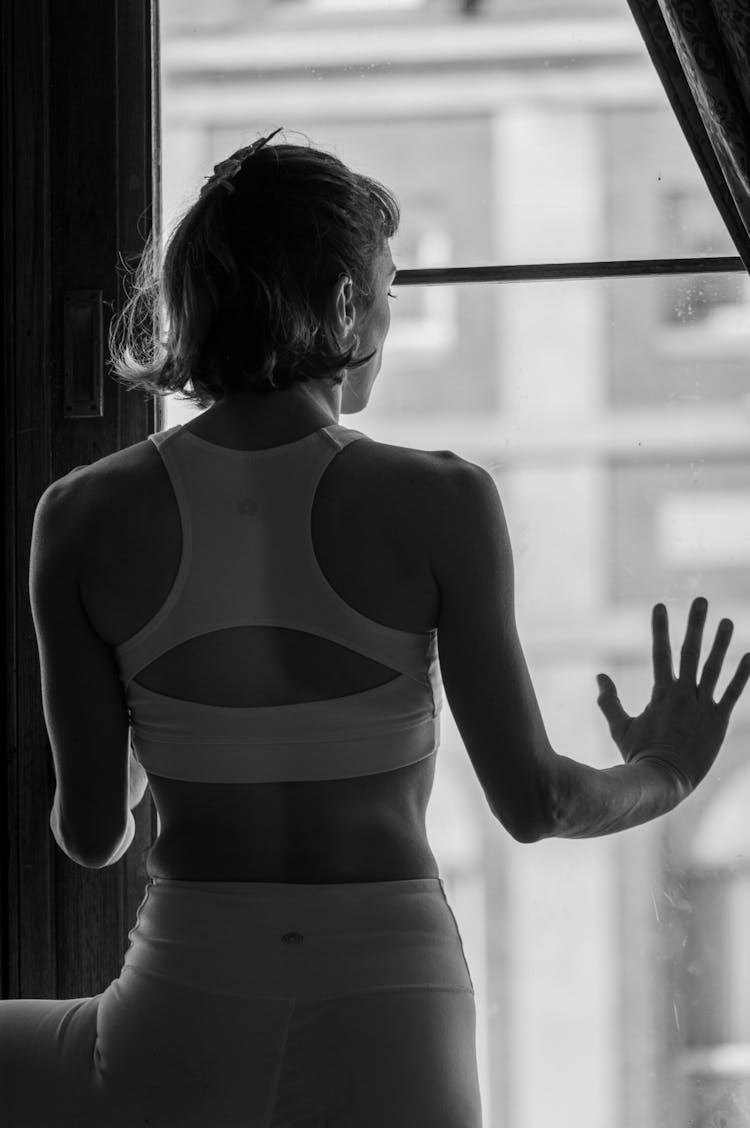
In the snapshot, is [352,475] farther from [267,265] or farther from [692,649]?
[692,649]

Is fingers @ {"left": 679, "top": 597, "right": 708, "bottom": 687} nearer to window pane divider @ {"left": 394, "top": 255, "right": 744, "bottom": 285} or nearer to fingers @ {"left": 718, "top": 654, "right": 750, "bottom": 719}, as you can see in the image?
fingers @ {"left": 718, "top": 654, "right": 750, "bottom": 719}

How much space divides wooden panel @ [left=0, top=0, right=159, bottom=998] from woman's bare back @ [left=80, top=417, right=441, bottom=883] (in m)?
0.54

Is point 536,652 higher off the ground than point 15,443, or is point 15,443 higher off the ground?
point 15,443

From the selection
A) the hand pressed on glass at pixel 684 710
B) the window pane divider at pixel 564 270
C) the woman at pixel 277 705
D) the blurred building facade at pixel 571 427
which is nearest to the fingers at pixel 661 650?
the hand pressed on glass at pixel 684 710

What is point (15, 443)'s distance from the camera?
→ 1.42 meters

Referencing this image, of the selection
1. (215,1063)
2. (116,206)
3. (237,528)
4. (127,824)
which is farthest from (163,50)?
(215,1063)

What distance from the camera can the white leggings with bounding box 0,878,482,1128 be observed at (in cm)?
84

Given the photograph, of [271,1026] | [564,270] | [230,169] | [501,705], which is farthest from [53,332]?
[271,1026]

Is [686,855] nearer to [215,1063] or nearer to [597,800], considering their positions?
[597,800]

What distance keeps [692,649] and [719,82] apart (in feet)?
1.93

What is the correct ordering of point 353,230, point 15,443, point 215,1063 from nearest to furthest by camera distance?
point 215,1063 < point 353,230 < point 15,443

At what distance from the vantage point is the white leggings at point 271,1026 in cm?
84

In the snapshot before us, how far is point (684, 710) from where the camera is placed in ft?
3.67

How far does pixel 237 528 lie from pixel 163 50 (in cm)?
90
